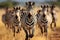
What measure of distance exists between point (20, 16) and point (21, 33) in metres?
0.24

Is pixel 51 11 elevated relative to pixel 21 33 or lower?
elevated

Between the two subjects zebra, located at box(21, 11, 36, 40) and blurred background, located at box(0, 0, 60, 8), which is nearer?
zebra, located at box(21, 11, 36, 40)

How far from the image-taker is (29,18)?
418cm

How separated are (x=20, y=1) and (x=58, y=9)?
0.54 meters

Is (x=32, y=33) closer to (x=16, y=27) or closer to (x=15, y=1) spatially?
(x=16, y=27)

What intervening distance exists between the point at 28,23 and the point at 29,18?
0.07 meters

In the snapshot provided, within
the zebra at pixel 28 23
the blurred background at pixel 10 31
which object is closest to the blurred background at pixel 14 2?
the blurred background at pixel 10 31

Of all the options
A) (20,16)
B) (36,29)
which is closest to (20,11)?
(20,16)

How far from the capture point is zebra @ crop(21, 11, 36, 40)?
418 centimetres

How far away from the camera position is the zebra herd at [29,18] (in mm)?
4203

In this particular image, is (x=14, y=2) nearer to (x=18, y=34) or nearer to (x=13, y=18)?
(x=13, y=18)

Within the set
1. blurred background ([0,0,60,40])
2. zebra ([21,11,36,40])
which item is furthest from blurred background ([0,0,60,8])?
zebra ([21,11,36,40])

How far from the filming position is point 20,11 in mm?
4301

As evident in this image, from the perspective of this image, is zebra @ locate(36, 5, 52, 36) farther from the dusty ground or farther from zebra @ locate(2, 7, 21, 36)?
zebra @ locate(2, 7, 21, 36)
